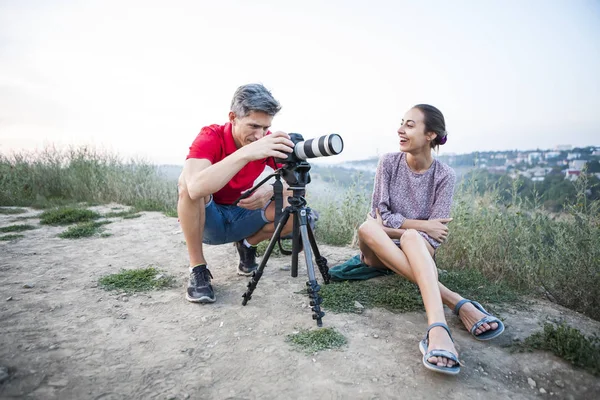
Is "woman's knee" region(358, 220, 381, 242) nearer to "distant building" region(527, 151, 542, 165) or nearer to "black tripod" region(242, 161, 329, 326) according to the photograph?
"black tripod" region(242, 161, 329, 326)

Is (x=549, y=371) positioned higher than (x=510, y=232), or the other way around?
(x=510, y=232)

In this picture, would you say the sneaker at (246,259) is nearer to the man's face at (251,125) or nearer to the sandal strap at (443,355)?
the man's face at (251,125)

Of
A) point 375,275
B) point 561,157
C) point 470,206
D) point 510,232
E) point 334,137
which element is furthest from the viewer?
point 561,157

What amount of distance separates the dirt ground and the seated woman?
0.19 meters

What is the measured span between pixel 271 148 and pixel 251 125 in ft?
1.53

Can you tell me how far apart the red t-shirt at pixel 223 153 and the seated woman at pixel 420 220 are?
0.99m

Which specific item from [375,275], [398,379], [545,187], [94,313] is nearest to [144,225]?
[94,313]

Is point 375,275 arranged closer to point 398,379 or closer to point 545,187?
point 398,379

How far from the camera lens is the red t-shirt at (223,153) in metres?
2.66

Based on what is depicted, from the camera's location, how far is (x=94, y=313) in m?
2.46

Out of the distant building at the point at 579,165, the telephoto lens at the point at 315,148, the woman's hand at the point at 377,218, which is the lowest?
the woman's hand at the point at 377,218

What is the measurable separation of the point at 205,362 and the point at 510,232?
10.7 feet

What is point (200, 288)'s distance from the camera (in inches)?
105

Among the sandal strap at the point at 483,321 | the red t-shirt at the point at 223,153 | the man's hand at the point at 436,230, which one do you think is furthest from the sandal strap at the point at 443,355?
the red t-shirt at the point at 223,153
